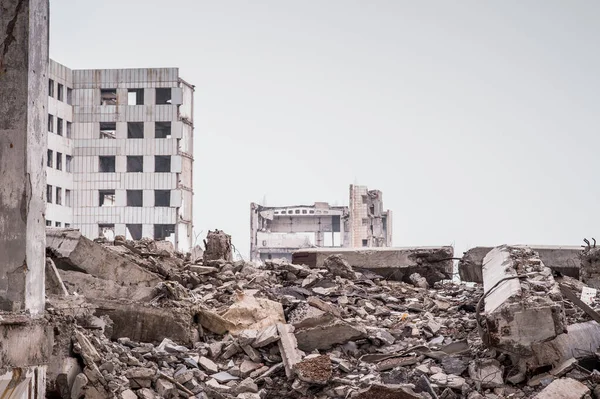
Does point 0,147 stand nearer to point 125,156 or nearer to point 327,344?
point 327,344

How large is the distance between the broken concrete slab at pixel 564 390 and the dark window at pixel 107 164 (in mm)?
33422

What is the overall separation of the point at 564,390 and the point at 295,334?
2.85m

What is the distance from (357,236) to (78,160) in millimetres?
15617

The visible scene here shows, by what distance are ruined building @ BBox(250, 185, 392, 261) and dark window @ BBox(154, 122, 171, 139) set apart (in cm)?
609

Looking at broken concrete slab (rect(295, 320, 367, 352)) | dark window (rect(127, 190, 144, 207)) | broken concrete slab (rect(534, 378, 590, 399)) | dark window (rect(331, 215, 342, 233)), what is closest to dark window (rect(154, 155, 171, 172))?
dark window (rect(127, 190, 144, 207))

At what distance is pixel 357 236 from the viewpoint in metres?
36.1

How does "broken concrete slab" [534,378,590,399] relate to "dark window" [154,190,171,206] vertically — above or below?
below

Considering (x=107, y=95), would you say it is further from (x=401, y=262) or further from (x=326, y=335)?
(x=326, y=335)

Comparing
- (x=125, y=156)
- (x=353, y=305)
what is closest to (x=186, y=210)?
(x=125, y=156)

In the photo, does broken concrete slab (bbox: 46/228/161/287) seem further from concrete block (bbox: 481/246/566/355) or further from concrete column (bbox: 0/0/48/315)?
concrete block (bbox: 481/246/566/355)

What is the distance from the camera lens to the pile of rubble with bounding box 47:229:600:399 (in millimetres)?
5750

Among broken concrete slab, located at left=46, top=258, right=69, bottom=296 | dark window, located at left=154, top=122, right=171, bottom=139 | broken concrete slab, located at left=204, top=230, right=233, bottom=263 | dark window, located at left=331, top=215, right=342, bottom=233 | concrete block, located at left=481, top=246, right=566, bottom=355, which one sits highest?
dark window, located at left=154, top=122, right=171, bottom=139

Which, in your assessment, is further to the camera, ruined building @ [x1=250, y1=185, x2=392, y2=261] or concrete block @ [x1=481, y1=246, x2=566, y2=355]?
ruined building @ [x1=250, y1=185, x2=392, y2=261]

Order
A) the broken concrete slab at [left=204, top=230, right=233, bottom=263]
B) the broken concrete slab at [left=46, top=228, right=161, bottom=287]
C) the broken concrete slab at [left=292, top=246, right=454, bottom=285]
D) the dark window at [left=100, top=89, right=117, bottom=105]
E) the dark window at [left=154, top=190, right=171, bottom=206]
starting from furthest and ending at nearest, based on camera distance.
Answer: the dark window at [left=100, top=89, right=117, bottom=105] → the dark window at [left=154, top=190, right=171, bottom=206] → the broken concrete slab at [left=292, top=246, right=454, bottom=285] → the broken concrete slab at [left=204, top=230, right=233, bottom=263] → the broken concrete slab at [left=46, top=228, right=161, bottom=287]
